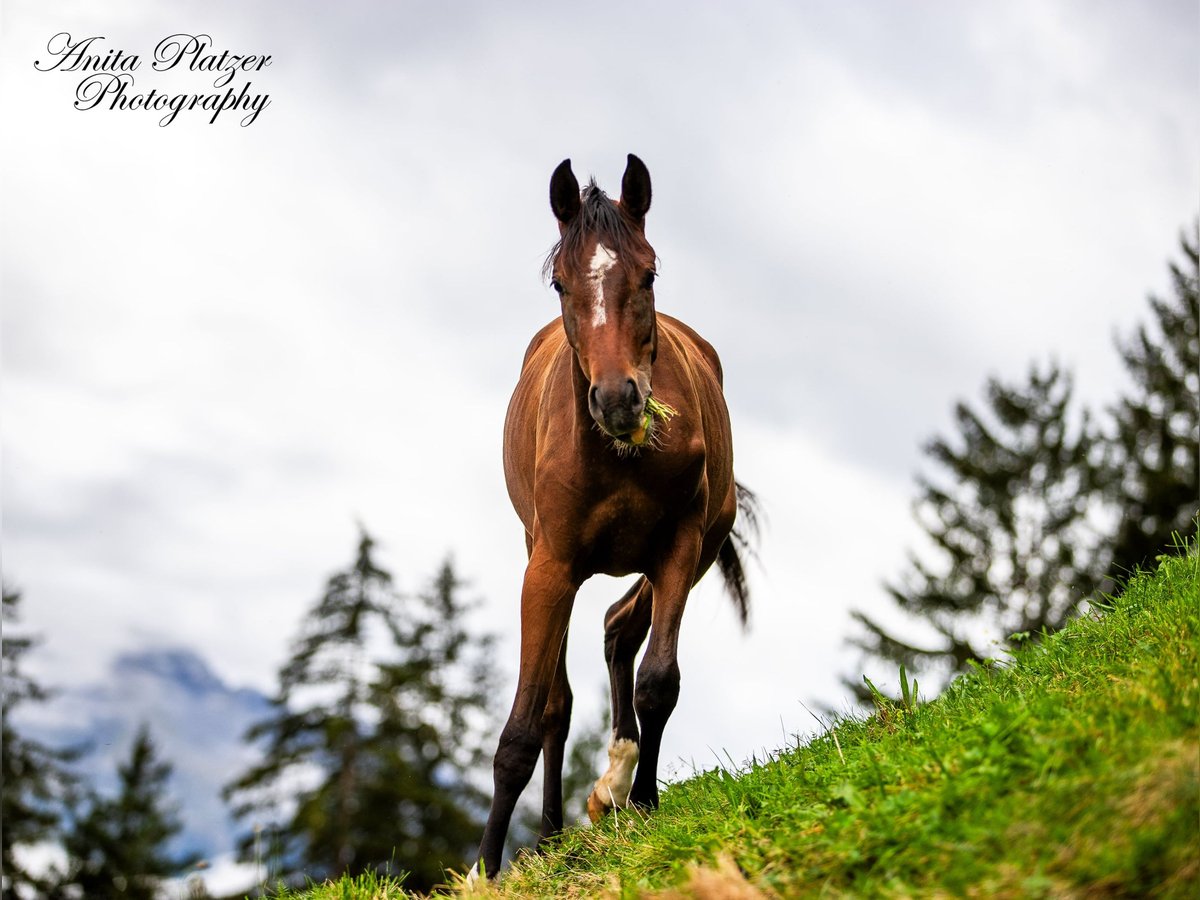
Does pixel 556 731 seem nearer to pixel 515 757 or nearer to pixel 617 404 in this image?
pixel 515 757

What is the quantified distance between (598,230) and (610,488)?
1.38 metres

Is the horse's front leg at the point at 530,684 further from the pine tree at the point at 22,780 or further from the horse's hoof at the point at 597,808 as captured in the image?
the pine tree at the point at 22,780

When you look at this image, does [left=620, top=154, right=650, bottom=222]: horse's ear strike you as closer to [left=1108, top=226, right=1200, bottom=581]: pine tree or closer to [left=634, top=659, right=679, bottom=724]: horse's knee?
[left=634, top=659, right=679, bottom=724]: horse's knee

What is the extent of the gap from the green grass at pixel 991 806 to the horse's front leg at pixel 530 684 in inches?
28.9

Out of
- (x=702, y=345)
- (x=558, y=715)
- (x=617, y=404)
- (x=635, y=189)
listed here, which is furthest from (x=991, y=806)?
(x=702, y=345)

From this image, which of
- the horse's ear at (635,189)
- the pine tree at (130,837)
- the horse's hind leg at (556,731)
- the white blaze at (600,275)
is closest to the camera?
the white blaze at (600,275)

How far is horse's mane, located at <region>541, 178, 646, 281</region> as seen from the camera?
586cm

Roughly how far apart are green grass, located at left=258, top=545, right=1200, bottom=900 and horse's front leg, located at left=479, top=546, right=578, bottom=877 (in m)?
0.73

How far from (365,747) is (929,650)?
15.4 meters

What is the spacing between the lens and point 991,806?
3502 millimetres

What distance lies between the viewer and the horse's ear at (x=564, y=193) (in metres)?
6.20

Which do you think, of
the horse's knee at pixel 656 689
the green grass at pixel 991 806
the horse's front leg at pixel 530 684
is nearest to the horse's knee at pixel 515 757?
the horse's front leg at pixel 530 684

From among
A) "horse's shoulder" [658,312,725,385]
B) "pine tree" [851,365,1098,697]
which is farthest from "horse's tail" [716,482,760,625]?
"pine tree" [851,365,1098,697]

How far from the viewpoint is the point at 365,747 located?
31031 mm
